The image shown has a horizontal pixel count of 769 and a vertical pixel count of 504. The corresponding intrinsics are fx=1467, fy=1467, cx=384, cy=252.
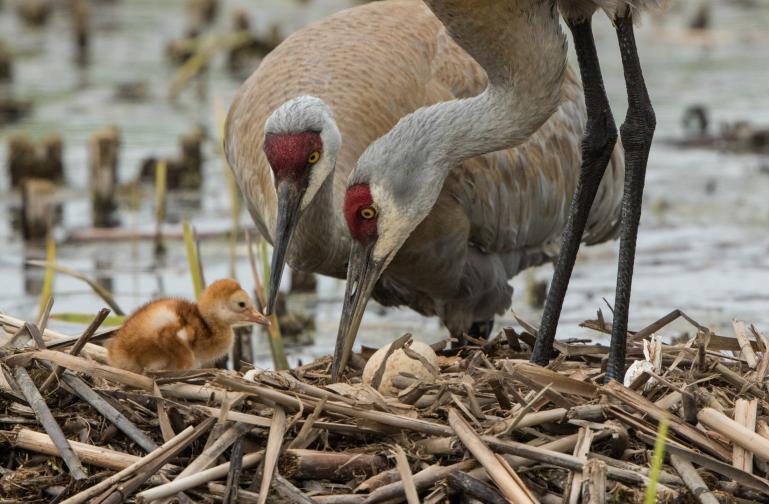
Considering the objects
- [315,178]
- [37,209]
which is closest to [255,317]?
[315,178]

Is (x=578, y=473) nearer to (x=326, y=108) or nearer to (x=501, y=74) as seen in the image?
(x=501, y=74)

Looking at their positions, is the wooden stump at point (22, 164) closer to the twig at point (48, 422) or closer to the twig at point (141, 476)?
the twig at point (48, 422)

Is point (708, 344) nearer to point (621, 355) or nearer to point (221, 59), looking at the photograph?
point (621, 355)

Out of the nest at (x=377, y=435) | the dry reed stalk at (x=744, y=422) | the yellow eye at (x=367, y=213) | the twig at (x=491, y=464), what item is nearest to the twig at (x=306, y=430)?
the nest at (x=377, y=435)

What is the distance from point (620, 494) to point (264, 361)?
249 cm

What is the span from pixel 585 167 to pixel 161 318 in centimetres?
139

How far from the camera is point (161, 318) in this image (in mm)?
4410

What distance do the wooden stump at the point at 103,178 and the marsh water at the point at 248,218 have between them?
122 mm

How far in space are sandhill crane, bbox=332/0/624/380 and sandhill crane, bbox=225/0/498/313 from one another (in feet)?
0.71

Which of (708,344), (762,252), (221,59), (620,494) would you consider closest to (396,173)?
(708,344)

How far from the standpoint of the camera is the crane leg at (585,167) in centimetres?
445

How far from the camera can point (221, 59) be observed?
484 inches

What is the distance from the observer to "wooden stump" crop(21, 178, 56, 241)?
730cm

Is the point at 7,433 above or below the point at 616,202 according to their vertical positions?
below
